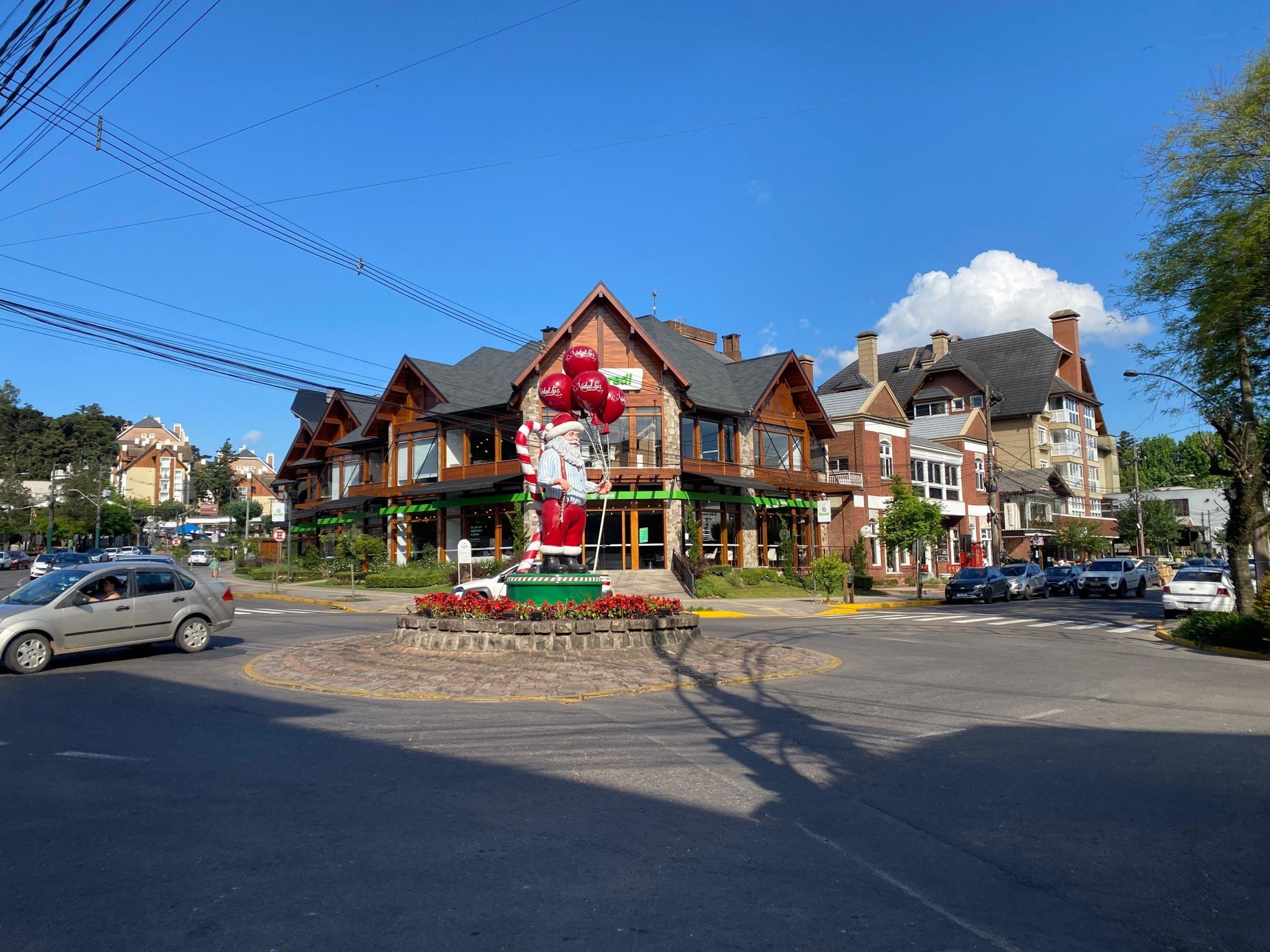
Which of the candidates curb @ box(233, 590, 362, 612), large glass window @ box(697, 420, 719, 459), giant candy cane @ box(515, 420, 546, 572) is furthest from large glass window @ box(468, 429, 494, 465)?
giant candy cane @ box(515, 420, 546, 572)

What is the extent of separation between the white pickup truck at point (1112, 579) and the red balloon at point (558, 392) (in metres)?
29.4

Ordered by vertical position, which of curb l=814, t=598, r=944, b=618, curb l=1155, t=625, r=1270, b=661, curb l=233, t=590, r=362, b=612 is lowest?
curb l=1155, t=625, r=1270, b=661

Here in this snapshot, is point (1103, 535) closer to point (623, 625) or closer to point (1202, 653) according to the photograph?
point (1202, 653)

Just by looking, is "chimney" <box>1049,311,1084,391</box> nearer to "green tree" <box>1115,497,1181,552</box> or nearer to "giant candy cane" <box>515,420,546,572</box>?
"green tree" <box>1115,497,1181,552</box>

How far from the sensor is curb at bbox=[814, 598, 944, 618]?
92.7 ft

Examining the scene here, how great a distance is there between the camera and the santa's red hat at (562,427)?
57.6 ft

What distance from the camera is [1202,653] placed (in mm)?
17438

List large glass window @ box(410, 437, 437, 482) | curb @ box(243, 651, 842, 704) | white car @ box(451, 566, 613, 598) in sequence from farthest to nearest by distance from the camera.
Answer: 1. large glass window @ box(410, 437, 437, 482)
2. white car @ box(451, 566, 613, 598)
3. curb @ box(243, 651, 842, 704)

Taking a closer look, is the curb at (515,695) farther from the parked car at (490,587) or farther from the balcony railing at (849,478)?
the balcony railing at (849,478)

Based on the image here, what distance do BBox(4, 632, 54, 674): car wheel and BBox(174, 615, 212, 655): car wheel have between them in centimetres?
225

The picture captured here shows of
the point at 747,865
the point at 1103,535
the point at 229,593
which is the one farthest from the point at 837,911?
the point at 1103,535

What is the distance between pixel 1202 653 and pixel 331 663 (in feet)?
53.7

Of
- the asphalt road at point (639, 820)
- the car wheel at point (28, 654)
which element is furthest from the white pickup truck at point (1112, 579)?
the car wheel at point (28, 654)

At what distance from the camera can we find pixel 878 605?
30812mm
